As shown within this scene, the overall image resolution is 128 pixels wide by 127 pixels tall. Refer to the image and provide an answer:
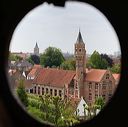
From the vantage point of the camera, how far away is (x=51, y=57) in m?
10.3

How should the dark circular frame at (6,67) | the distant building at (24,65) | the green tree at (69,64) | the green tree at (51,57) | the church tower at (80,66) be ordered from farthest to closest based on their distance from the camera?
the green tree at (69,64) → the green tree at (51,57) → the church tower at (80,66) → the distant building at (24,65) → the dark circular frame at (6,67)

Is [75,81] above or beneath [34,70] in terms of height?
beneath

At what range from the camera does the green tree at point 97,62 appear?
896 centimetres

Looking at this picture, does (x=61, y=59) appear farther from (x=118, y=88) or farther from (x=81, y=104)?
(x=118, y=88)

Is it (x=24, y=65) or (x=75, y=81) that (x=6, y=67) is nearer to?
(x=24, y=65)

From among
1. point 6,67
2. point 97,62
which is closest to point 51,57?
point 97,62

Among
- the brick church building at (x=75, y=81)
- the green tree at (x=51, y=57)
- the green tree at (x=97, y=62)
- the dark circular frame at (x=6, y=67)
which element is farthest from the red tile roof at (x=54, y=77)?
the dark circular frame at (x=6, y=67)

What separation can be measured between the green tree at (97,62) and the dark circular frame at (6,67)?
8110mm

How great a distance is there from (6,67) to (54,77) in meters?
9.32

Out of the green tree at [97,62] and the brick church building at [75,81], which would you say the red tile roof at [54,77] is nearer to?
the brick church building at [75,81]

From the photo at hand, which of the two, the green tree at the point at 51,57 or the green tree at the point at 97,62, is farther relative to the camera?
the green tree at the point at 51,57

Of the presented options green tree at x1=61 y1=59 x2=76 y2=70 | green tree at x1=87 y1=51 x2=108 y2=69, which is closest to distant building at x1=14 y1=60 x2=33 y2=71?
green tree at x1=61 y1=59 x2=76 y2=70

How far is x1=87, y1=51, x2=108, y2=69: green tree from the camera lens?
29.4 ft

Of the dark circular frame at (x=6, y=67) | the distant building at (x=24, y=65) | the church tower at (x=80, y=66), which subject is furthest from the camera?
the church tower at (x=80, y=66)
